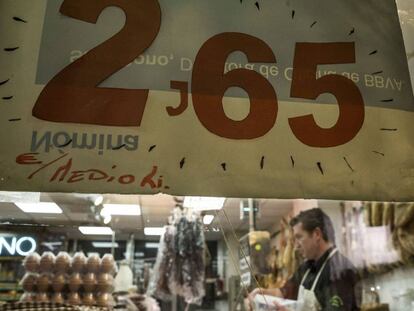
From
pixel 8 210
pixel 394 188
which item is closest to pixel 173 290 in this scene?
pixel 8 210

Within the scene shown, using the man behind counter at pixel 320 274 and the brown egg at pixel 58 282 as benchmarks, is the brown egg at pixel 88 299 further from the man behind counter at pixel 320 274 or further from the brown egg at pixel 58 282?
the man behind counter at pixel 320 274

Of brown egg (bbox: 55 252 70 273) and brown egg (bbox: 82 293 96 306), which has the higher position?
brown egg (bbox: 55 252 70 273)

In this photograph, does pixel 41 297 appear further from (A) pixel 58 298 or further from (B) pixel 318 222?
(B) pixel 318 222

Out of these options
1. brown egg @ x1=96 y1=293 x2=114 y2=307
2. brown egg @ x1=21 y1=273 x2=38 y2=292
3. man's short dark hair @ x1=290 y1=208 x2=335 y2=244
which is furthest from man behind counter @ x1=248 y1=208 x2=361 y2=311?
brown egg @ x1=21 y1=273 x2=38 y2=292

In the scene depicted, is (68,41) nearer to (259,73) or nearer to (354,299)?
(259,73)

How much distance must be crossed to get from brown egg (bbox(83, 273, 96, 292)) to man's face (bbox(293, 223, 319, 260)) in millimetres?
2220

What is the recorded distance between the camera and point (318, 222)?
3.59m

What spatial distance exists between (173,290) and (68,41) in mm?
2008

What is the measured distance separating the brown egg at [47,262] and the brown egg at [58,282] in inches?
1.5

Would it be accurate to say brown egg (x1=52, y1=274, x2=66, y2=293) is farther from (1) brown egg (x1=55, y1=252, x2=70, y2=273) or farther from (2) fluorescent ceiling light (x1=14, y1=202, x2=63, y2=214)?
(2) fluorescent ceiling light (x1=14, y1=202, x2=63, y2=214)

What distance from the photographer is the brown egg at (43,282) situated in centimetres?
160

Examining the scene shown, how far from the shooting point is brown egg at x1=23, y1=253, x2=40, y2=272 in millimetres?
1484

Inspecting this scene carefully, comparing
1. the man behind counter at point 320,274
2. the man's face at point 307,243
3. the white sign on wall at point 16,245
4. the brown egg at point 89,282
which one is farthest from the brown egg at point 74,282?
the man's face at point 307,243

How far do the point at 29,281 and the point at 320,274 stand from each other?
241 centimetres
